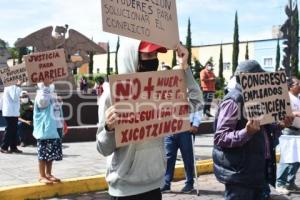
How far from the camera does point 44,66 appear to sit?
7594mm

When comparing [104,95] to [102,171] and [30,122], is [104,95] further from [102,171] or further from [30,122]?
[30,122]

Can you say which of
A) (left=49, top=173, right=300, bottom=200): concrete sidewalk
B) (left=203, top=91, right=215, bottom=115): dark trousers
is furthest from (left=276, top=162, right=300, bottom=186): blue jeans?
(left=203, top=91, right=215, bottom=115): dark trousers

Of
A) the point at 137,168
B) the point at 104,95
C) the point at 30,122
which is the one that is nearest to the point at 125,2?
the point at 104,95

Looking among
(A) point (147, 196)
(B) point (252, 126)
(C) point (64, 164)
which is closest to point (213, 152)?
(B) point (252, 126)

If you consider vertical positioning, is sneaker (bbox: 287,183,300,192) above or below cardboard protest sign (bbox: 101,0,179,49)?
below

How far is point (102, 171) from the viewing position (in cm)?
884

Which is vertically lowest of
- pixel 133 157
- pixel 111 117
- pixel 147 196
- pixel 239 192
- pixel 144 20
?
pixel 239 192

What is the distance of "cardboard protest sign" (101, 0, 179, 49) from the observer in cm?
349

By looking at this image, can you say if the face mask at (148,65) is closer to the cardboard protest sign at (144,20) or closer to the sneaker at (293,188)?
the cardboard protest sign at (144,20)

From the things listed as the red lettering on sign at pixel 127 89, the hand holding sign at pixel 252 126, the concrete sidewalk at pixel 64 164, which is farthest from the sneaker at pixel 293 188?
the red lettering on sign at pixel 127 89

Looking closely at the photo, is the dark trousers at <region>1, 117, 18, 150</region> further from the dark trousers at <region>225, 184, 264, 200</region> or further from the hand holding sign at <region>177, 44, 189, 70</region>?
the hand holding sign at <region>177, 44, 189, 70</region>

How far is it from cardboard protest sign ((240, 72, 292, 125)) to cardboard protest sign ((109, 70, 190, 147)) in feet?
1.82

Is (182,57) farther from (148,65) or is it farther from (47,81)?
(47,81)

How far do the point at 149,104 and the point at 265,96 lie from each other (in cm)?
120
